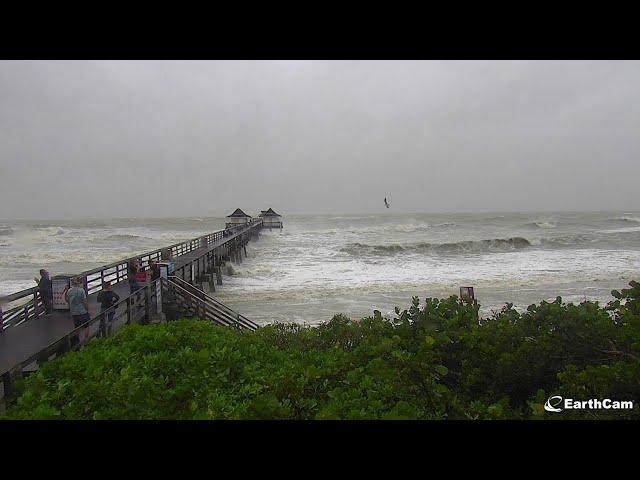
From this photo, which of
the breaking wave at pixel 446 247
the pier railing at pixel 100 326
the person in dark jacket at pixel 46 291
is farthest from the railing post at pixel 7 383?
the breaking wave at pixel 446 247

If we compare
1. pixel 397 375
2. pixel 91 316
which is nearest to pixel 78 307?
pixel 91 316

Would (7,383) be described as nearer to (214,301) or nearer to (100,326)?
(100,326)

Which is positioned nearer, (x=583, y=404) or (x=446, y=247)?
A: (x=583, y=404)

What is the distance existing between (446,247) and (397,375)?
31.2m

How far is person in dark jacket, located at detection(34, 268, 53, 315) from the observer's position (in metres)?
8.08

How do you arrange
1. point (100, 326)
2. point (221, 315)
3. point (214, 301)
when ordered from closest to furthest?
1. point (100, 326)
2. point (214, 301)
3. point (221, 315)

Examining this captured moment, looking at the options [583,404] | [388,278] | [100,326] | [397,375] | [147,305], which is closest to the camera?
[583,404]

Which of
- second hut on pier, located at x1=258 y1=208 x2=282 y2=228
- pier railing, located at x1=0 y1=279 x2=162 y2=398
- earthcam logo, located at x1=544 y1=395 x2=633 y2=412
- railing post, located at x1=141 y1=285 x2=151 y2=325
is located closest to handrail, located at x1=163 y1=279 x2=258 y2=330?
pier railing, located at x1=0 y1=279 x2=162 y2=398

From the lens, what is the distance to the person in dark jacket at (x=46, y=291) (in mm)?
8078

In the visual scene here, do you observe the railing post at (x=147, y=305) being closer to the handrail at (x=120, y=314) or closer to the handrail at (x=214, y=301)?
the handrail at (x=120, y=314)

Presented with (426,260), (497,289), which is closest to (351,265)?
(426,260)

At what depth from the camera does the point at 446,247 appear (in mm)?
32594

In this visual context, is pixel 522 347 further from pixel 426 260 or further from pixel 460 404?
pixel 426 260
